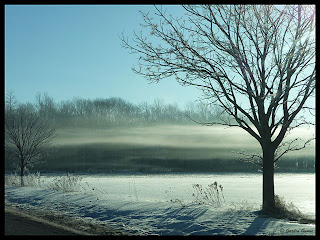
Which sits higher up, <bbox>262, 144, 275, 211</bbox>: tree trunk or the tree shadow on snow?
<bbox>262, 144, 275, 211</bbox>: tree trunk

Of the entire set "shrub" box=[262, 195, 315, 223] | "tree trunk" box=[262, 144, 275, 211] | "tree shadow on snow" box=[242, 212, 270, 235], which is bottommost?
"shrub" box=[262, 195, 315, 223]

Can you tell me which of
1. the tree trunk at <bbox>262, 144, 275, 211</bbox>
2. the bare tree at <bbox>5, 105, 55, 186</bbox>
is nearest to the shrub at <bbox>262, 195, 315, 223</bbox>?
the tree trunk at <bbox>262, 144, 275, 211</bbox>

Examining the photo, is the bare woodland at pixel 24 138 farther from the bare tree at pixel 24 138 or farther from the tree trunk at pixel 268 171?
the tree trunk at pixel 268 171

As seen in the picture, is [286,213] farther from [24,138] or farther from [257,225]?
[24,138]

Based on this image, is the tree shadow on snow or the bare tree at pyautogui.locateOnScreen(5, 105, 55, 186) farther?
the bare tree at pyautogui.locateOnScreen(5, 105, 55, 186)

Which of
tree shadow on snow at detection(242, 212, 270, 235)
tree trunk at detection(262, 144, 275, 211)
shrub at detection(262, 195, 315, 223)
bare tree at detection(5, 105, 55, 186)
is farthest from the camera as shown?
bare tree at detection(5, 105, 55, 186)

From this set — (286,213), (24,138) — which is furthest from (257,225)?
(24,138)

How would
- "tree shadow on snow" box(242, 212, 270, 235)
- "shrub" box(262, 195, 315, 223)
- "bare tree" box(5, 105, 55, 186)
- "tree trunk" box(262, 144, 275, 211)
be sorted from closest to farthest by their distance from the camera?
"tree shadow on snow" box(242, 212, 270, 235), "shrub" box(262, 195, 315, 223), "tree trunk" box(262, 144, 275, 211), "bare tree" box(5, 105, 55, 186)

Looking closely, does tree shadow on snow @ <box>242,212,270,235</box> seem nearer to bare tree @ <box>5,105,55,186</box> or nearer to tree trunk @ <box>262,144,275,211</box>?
tree trunk @ <box>262,144,275,211</box>

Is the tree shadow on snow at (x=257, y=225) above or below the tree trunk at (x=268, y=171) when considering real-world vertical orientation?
below

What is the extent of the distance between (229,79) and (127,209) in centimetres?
530

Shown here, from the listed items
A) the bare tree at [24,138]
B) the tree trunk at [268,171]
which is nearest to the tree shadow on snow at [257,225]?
the tree trunk at [268,171]
